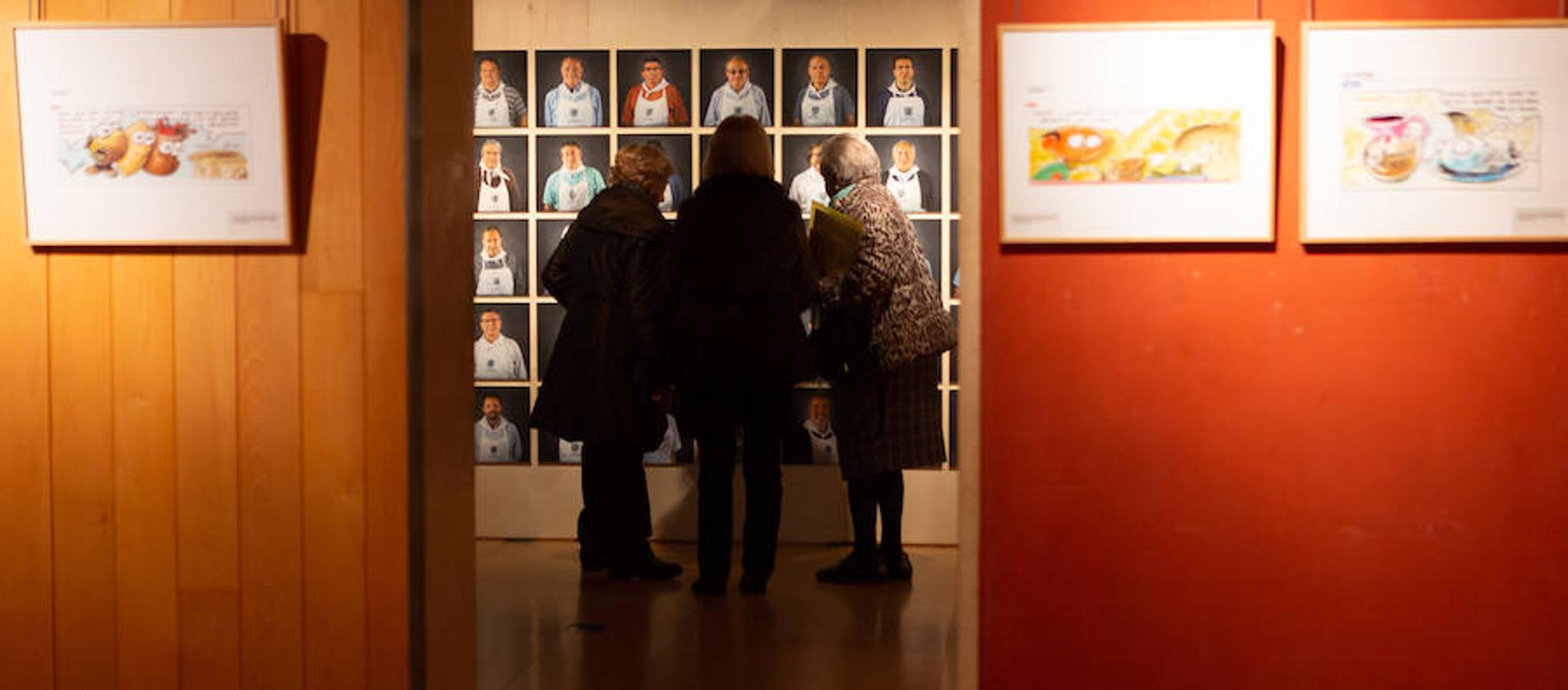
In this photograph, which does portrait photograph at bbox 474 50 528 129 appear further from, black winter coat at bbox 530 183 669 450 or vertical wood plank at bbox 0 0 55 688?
vertical wood plank at bbox 0 0 55 688

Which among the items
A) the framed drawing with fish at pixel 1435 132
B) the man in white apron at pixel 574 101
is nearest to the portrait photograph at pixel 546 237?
the man in white apron at pixel 574 101

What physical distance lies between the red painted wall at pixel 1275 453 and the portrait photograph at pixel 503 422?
12.1ft

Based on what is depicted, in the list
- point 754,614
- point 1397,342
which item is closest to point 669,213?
point 754,614

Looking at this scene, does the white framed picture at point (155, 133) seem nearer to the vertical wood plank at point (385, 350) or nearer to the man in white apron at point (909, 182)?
the vertical wood plank at point (385, 350)

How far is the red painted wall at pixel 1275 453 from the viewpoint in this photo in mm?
3430

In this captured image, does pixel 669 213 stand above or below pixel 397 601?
above

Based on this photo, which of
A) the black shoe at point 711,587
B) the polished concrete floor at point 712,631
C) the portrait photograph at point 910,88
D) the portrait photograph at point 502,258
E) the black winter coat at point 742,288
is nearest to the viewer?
the polished concrete floor at point 712,631

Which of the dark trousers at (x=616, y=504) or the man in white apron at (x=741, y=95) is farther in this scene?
the man in white apron at (x=741, y=95)

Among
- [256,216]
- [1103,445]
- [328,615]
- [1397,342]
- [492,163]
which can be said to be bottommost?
[328,615]

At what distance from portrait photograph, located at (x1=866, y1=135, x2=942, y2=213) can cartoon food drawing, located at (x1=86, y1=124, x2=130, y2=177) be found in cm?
364

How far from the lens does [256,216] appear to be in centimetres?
353

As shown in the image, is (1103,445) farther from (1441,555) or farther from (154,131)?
(154,131)

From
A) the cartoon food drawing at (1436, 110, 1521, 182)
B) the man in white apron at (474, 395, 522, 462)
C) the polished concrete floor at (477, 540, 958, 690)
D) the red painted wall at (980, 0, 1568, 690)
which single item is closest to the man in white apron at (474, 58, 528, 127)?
the man in white apron at (474, 395, 522, 462)

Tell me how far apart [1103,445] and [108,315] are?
2336 millimetres
